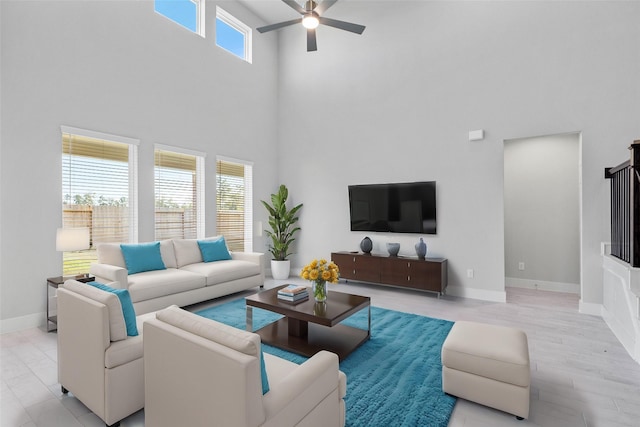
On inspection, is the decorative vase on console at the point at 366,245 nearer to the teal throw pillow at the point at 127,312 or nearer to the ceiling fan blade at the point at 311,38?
the ceiling fan blade at the point at 311,38

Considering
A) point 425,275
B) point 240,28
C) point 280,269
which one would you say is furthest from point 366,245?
point 240,28

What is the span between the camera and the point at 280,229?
6.55m

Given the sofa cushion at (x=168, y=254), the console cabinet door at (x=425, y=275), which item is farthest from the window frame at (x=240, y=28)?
the console cabinet door at (x=425, y=275)

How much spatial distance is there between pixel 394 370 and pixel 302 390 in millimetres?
1392

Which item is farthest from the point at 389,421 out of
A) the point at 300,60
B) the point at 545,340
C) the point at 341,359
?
the point at 300,60

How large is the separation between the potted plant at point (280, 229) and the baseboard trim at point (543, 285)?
4.05 metres

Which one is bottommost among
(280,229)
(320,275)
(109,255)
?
(320,275)

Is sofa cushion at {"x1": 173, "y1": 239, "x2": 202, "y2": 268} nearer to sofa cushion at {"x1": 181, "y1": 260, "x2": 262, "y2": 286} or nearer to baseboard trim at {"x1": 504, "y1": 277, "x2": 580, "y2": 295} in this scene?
sofa cushion at {"x1": 181, "y1": 260, "x2": 262, "y2": 286}

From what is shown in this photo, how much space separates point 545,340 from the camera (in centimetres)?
328

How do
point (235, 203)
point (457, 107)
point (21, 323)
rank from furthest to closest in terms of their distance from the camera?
1. point (235, 203)
2. point (457, 107)
3. point (21, 323)

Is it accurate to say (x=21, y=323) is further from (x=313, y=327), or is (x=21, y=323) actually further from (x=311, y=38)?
(x=311, y=38)

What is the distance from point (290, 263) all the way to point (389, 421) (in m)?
4.92

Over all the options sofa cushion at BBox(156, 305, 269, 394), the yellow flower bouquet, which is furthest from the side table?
sofa cushion at BBox(156, 305, 269, 394)

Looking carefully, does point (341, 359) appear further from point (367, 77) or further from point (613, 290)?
point (367, 77)
